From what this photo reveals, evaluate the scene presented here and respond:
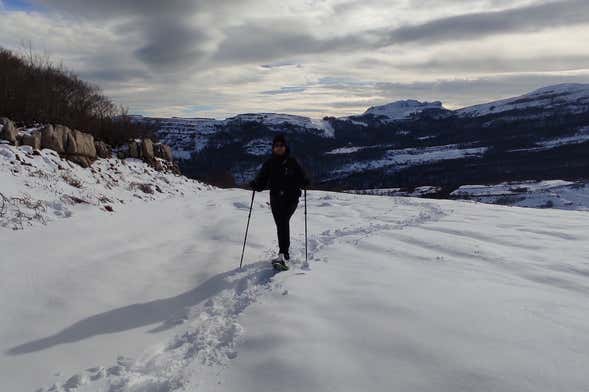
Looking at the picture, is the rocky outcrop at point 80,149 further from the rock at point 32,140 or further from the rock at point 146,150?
the rock at point 146,150

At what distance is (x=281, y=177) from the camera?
22.9ft

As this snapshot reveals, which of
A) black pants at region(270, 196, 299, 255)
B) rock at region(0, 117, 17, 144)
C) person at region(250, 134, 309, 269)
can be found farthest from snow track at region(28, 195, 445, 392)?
rock at region(0, 117, 17, 144)

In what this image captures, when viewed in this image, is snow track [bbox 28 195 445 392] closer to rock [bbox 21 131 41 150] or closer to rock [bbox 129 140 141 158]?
rock [bbox 21 131 41 150]

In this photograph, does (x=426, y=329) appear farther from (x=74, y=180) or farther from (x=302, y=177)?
(x=74, y=180)

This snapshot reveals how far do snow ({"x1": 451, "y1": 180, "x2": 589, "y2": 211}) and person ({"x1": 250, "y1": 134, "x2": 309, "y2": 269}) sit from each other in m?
110

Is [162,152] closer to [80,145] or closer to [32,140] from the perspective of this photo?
[80,145]

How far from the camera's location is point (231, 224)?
1100cm

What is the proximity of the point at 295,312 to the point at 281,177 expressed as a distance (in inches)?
114

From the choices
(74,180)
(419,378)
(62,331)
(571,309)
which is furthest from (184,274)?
(74,180)

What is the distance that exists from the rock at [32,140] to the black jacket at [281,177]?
30.6 ft

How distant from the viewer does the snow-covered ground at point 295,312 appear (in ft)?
10.9

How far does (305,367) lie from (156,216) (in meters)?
9.48

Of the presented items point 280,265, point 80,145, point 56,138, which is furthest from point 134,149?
point 280,265

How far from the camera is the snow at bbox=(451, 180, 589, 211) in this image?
105m
